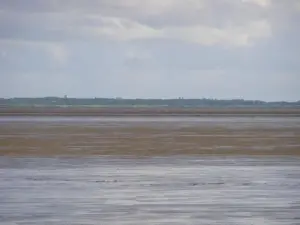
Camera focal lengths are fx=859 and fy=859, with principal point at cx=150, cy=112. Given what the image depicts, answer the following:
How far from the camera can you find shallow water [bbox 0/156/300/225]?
59.0 ft

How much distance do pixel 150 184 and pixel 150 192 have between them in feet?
7.43

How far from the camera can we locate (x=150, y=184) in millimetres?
24875

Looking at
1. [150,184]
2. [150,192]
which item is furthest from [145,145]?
[150,192]

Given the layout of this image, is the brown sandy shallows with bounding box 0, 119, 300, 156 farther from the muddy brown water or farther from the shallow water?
the shallow water

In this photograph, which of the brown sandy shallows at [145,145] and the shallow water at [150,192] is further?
the brown sandy shallows at [145,145]

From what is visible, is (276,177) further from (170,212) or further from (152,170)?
(170,212)

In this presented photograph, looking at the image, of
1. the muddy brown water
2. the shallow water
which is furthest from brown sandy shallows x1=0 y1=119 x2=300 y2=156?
the shallow water

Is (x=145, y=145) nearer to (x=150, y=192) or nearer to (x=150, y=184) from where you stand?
(x=150, y=184)

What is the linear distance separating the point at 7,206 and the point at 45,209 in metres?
1.14

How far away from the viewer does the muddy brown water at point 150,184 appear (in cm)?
1820

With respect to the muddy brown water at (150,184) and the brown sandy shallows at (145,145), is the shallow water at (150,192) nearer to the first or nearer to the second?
the muddy brown water at (150,184)

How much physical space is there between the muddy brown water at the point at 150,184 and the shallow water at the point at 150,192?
2 centimetres

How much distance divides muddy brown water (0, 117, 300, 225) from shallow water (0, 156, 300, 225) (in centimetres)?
2

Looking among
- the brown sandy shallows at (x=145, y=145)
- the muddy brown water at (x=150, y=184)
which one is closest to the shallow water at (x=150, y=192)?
the muddy brown water at (x=150, y=184)
